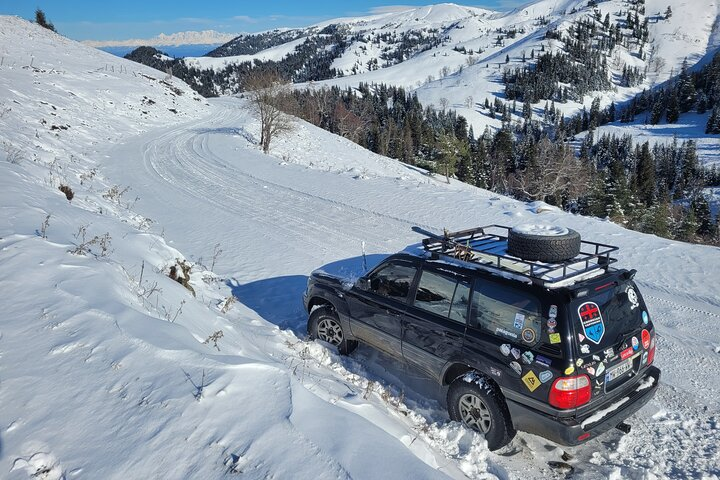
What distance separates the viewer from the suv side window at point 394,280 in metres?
5.63

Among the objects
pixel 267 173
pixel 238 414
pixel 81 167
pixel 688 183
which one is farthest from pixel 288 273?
pixel 688 183

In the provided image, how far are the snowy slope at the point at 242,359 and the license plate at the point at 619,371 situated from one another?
2.73 feet

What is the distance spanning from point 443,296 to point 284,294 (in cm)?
431

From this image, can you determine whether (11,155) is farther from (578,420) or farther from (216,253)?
(578,420)

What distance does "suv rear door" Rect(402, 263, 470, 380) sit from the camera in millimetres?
4973

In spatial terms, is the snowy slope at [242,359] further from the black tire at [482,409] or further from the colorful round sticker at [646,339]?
the colorful round sticker at [646,339]

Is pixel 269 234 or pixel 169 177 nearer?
pixel 269 234

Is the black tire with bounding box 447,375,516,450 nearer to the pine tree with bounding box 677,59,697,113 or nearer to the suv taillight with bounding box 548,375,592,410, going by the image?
the suv taillight with bounding box 548,375,592,410

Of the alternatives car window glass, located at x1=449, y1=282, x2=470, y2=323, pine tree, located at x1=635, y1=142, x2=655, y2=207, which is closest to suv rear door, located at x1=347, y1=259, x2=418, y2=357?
car window glass, located at x1=449, y1=282, x2=470, y2=323

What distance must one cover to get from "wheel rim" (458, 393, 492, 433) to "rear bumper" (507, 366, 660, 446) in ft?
1.01

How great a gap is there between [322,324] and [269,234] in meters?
5.80

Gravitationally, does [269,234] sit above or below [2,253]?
below

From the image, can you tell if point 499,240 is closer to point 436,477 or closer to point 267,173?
point 436,477

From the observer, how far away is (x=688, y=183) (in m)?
93.1
